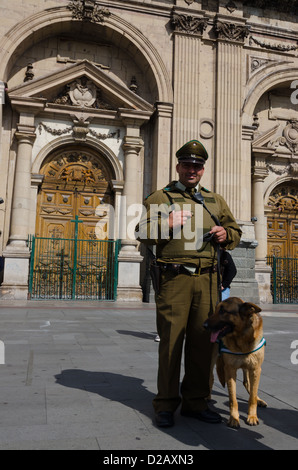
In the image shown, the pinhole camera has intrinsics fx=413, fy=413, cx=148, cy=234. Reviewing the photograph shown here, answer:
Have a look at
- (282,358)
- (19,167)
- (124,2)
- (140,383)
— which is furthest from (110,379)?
(124,2)

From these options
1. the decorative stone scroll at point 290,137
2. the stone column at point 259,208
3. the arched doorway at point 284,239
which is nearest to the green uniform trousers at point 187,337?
the stone column at point 259,208

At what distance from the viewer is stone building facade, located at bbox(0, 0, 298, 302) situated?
13766 millimetres

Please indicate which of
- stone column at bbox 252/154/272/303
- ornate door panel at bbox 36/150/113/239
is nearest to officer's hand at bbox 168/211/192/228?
ornate door panel at bbox 36/150/113/239

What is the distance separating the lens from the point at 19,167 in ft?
44.6

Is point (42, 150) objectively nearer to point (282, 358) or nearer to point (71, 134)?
point (71, 134)

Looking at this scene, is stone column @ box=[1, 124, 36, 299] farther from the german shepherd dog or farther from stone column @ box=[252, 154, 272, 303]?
the german shepherd dog

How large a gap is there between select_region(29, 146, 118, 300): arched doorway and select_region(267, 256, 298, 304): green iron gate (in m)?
6.42

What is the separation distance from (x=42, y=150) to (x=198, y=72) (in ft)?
20.5

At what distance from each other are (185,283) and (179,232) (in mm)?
402

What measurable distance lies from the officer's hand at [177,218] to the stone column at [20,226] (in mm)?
10685

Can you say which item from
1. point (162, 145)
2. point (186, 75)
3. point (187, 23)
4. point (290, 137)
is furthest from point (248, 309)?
point (290, 137)

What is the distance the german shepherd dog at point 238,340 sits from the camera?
294 cm

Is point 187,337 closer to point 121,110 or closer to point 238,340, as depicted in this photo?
point 238,340

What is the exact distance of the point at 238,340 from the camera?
9.86 ft
